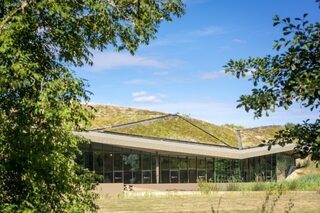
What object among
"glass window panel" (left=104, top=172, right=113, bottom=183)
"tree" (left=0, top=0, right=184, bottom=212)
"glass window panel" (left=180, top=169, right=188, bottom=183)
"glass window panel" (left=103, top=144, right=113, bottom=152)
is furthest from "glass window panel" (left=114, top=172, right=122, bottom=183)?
"tree" (left=0, top=0, right=184, bottom=212)

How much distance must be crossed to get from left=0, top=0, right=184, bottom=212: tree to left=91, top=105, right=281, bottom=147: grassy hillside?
26.1 meters

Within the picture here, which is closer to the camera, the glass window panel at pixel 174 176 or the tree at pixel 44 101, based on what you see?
the tree at pixel 44 101

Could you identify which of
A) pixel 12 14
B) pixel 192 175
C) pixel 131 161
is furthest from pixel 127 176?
pixel 12 14

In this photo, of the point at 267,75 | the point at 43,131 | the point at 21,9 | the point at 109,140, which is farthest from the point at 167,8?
the point at 109,140

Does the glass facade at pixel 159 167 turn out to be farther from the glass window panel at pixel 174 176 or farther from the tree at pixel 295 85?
the tree at pixel 295 85

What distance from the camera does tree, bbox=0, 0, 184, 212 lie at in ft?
22.0

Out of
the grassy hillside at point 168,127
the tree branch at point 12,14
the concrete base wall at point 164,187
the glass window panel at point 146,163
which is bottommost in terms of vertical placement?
the concrete base wall at point 164,187

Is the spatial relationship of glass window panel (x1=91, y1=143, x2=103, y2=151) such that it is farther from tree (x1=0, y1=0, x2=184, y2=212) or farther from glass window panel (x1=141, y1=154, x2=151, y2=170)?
tree (x1=0, y1=0, x2=184, y2=212)

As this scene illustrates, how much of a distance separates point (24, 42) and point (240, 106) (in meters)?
3.71

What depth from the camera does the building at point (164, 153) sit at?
3481 cm

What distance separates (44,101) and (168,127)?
3191 cm

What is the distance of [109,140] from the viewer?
33.4 meters

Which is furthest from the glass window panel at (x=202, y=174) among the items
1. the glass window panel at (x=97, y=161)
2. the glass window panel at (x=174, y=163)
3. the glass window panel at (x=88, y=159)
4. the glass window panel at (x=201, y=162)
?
the glass window panel at (x=88, y=159)

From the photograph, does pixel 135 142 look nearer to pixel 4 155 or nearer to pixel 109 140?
pixel 109 140
